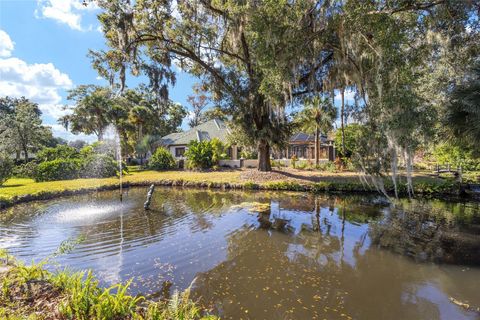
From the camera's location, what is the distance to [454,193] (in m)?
13.7

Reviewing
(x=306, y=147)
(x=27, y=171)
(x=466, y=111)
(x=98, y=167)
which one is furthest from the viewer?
(x=306, y=147)

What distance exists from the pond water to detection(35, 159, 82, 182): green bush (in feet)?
26.9

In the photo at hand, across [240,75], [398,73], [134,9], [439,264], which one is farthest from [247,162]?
[439,264]

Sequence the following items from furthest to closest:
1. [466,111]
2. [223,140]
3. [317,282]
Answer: [223,140]
[466,111]
[317,282]

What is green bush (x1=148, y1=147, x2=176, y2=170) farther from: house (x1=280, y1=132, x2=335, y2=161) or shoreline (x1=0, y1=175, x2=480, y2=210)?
house (x1=280, y1=132, x2=335, y2=161)

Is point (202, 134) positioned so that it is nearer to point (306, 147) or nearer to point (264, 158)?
point (306, 147)

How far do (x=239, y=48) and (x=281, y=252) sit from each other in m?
13.7

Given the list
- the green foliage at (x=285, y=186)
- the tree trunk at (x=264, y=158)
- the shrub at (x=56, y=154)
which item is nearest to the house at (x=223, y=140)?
the shrub at (x=56, y=154)

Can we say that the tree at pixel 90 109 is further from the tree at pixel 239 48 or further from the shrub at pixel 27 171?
the tree at pixel 239 48

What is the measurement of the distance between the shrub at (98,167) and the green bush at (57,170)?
0.51 m

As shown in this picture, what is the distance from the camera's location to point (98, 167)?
834 inches

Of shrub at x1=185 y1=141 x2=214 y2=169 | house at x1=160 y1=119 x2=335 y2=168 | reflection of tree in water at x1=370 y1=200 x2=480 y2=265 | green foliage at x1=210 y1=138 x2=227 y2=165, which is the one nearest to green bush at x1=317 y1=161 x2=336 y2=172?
house at x1=160 y1=119 x2=335 y2=168

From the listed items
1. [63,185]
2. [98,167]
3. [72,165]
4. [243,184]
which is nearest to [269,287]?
[243,184]

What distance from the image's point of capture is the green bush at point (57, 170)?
19.5m
